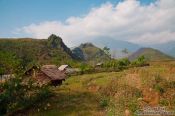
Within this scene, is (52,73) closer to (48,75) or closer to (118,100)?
(48,75)

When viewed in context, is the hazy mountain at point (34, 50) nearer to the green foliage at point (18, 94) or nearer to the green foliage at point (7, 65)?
the green foliage at point (7, 65)

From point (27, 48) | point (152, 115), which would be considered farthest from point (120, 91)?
point (27, 48)

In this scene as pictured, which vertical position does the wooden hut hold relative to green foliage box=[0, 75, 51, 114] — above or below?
above

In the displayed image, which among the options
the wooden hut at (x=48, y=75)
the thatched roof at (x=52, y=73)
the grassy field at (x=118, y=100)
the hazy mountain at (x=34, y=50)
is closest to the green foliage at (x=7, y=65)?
the grassy field at (x=118, y=100)

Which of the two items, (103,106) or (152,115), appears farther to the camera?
(103,106)

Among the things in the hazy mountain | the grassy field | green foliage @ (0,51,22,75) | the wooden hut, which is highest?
the hazy mountain

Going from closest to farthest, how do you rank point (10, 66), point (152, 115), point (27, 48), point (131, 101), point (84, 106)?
point (152, 115) → point (131, 101) → point (84, 106) → point (10, 66) → point (27, 48)

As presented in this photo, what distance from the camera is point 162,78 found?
3105cm

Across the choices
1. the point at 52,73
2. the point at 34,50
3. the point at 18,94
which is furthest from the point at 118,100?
the point at 34,50

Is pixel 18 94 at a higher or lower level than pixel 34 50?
lower

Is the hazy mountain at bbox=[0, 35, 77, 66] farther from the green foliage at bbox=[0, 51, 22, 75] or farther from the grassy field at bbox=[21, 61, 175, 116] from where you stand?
the grassy field at bbox=[21, 61, 175, 116]

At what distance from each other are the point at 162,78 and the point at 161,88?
291 centimetres

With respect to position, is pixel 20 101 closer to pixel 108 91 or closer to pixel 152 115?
pixel 108 91

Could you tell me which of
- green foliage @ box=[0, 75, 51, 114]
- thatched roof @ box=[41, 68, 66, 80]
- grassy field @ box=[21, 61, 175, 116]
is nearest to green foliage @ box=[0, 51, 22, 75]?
green foliage @ box=[0, 75, 51, 114]
